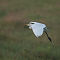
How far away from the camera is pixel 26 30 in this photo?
8695 mm

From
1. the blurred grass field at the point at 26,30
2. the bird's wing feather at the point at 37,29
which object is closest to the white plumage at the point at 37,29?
the bird's wing feather at the point at 37,29

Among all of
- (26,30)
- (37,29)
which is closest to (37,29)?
(37,29)

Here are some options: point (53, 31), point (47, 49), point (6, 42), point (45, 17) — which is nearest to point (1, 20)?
point (45, 17)

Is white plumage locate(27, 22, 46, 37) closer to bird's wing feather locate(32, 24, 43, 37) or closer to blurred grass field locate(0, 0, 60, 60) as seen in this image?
bird's wing feather locate(32, 24, 43, 37)

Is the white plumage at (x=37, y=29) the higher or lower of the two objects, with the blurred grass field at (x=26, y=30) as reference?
higher

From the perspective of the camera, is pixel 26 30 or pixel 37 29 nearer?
pixel 37 29

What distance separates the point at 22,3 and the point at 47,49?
6.61 m

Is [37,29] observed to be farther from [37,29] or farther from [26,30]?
[26,30]

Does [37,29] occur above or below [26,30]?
above

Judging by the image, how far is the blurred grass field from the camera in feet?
20.7

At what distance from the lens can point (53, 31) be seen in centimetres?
869

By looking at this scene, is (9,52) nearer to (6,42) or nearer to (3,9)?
(6,42)

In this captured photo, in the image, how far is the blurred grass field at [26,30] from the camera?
6.32m

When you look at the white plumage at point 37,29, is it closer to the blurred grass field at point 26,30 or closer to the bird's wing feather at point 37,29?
the bird's wing feather at point 37,29
